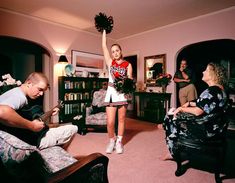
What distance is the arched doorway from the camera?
576 centimetres

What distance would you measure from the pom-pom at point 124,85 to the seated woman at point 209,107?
727 mm

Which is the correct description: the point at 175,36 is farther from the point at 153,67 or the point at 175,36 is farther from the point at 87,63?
the point at 87,63

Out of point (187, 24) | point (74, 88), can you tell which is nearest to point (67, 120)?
point (74, 88)

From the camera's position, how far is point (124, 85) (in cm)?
251

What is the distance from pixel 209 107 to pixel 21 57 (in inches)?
294

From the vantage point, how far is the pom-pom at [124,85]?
252 centimetres

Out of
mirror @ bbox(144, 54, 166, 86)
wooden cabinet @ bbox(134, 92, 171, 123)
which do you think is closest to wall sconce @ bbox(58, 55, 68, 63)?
wooden cabinet @ bbox(134, 92, 171, 123)

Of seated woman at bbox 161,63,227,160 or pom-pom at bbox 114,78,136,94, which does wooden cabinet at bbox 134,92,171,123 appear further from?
seated woman at bbox 161,63,227,160

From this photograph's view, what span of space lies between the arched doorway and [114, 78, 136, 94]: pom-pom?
361 centimetres

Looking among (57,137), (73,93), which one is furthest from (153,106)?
(57,137)

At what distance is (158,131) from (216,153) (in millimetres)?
2365

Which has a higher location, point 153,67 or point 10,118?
point 153,67

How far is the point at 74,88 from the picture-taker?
5.43m

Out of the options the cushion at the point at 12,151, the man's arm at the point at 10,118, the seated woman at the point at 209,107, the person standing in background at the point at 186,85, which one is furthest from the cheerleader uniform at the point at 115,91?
the person standing in background at the point at 186,85
